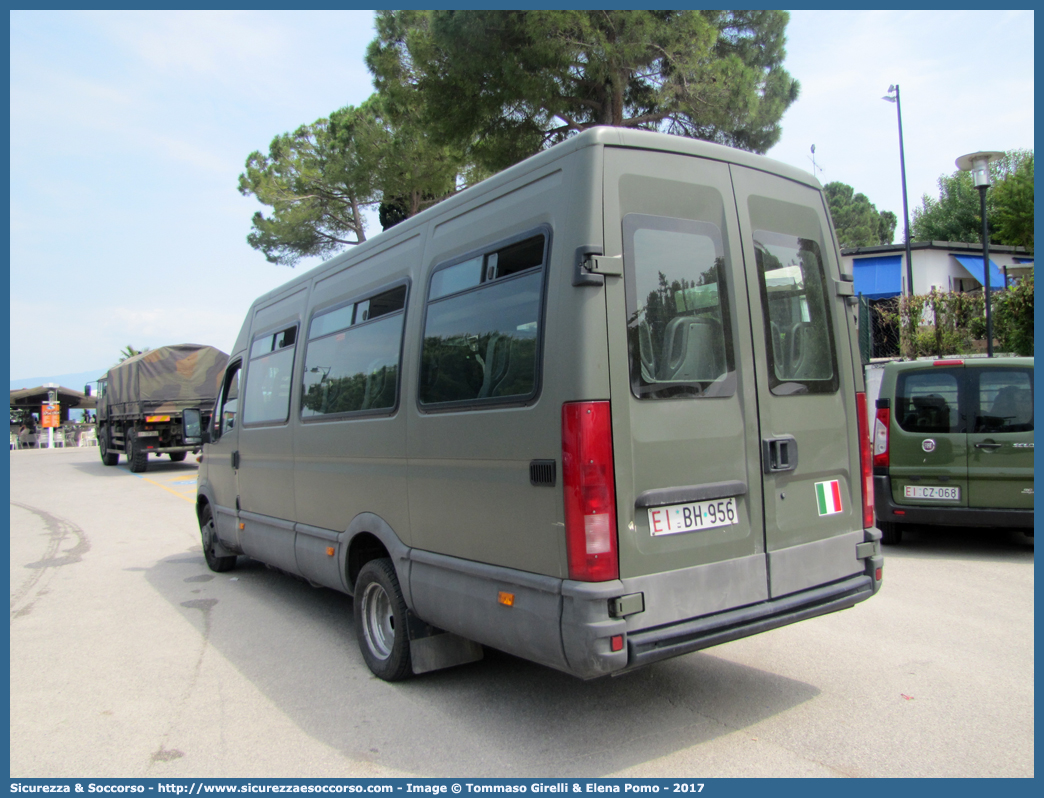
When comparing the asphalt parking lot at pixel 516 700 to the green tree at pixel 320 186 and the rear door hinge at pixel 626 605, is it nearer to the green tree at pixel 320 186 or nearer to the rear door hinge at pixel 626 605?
the rear door hinge at pixel 626 605

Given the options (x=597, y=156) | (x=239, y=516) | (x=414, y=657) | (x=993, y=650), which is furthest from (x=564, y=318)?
(x=239, y=516)

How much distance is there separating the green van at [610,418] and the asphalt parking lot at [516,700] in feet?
1.59

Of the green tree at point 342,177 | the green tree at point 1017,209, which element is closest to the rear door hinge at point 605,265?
the green tree at point 342,177

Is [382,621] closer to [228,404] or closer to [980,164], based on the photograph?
[228,404]

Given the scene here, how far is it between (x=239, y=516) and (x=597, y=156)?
4.99 metres

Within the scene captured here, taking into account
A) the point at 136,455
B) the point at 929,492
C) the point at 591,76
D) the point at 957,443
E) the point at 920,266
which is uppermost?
the point at 591,76

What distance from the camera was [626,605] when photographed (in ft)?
10.2

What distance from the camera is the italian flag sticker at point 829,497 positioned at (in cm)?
389

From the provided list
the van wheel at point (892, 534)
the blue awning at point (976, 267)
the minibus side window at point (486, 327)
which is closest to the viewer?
the minibus side window at point (486, 327)

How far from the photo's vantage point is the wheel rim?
459 cm

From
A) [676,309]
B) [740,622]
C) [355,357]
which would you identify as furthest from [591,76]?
[740,622]

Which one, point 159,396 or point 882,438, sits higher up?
point 159,396

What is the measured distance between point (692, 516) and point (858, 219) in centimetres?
6657

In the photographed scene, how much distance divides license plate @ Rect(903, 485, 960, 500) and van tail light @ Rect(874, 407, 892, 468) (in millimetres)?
312
